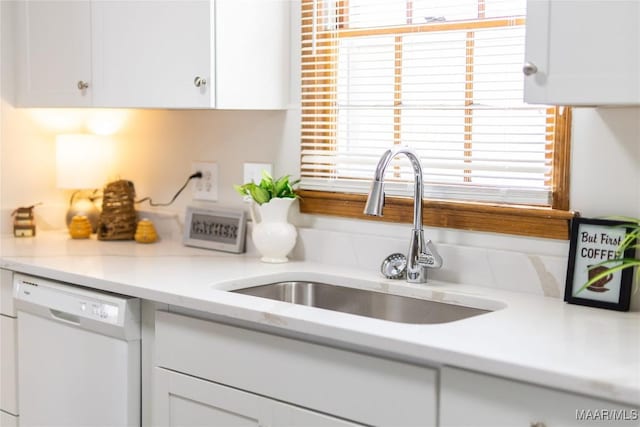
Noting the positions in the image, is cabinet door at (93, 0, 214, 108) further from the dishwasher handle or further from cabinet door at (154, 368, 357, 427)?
cabinet door at (154, 368, 357, 427)

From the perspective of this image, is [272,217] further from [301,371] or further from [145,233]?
[301,371]

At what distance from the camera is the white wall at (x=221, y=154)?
2137 mm

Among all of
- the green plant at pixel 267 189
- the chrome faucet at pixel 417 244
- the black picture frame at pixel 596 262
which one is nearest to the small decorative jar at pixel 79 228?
the green plant at pixel 267 189

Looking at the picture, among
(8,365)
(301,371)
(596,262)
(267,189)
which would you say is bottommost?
(8,365)

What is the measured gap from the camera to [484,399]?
1698 millimetres

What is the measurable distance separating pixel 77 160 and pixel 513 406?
6.95 ft

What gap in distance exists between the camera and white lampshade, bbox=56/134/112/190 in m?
3.28

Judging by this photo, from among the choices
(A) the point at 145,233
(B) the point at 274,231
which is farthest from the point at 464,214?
(A) the point at 145,233

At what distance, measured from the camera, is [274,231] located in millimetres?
2684

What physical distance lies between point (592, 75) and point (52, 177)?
225cm

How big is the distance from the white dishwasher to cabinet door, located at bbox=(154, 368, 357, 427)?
130mm

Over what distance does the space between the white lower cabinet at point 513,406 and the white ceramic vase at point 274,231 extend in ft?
3.37

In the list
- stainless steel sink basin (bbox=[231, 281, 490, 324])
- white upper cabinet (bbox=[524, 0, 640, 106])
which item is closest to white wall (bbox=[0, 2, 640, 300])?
stainless steel sink basin (bbox=[231, 281, 490, 324])

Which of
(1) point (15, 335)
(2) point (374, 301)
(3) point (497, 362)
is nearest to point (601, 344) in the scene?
(3) point (497, 362)
